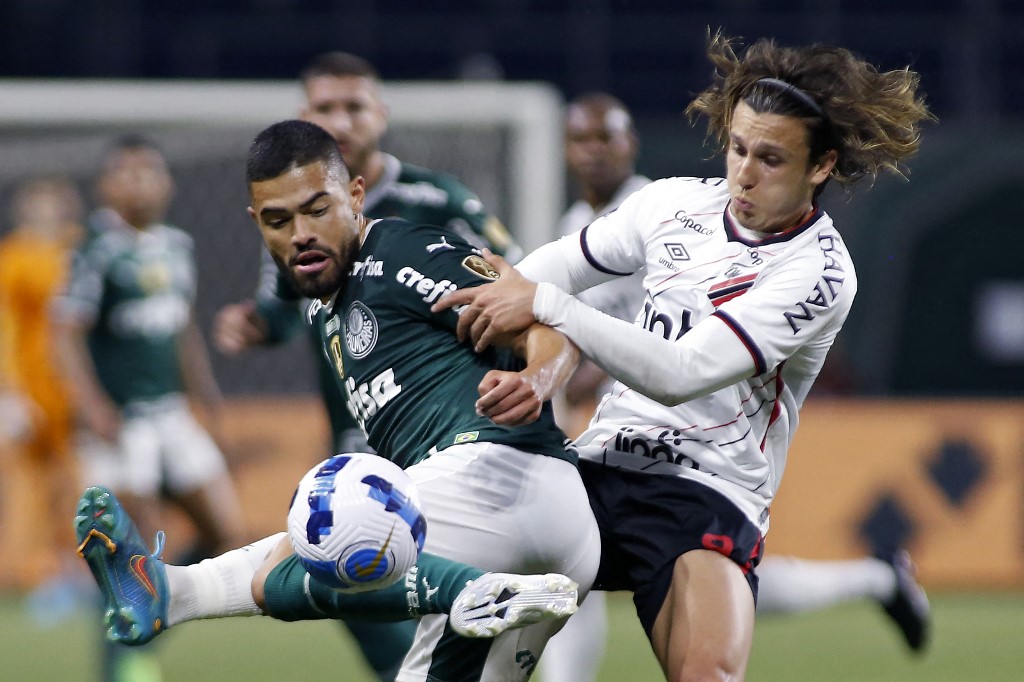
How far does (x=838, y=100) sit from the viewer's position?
3582 mm

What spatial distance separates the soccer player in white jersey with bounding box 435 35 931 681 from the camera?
3.36 m

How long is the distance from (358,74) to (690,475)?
2155mm

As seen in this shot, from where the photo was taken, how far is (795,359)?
3.66 m

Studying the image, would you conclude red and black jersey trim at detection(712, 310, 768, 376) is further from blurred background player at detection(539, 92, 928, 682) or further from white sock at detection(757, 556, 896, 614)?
white sock at detection(757, 556, 896, 614)

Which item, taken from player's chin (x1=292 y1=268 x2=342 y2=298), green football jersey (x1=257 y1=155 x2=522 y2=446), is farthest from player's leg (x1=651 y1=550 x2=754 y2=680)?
green football jersey (x1=257 y1=155 x2=522 y2=446)

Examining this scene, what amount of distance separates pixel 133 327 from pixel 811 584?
12.9ft

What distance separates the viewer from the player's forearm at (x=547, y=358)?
10.6 ft

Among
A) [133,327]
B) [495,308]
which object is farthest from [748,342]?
[133,327]

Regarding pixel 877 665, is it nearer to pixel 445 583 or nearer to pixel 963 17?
pixel 445 583

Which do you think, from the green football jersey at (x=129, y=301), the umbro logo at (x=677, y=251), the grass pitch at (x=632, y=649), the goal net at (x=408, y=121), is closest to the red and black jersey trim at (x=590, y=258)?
the umbro logo at (x=677, y=251)

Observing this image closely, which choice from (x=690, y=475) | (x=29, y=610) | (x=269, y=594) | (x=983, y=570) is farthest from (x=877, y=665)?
(x=29, y=610)

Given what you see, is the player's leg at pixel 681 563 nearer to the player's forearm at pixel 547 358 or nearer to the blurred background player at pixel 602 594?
the player's forearm at pixel 547 358

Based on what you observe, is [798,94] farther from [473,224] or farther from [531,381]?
[473,224]

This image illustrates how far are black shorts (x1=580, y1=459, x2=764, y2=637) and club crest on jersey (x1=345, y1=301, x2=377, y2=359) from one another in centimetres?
72
